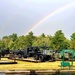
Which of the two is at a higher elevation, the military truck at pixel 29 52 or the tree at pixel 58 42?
the tree at pixel 58 42

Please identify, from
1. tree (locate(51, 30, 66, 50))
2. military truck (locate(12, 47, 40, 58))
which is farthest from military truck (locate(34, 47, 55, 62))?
tree (locate(51, 30, 66, 50))

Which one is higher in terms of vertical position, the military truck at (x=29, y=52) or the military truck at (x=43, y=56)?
the military truck at (x=29, y=52)

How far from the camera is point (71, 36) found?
8100 cm

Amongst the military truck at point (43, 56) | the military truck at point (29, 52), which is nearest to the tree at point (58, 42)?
the military truck at point (29, 52)

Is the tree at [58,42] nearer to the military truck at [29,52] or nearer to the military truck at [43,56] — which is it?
the military truck at [29,52]

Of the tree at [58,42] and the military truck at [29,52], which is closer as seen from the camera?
the military truck at [29,52]

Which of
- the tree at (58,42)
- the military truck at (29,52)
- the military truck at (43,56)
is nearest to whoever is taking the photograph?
the military truck at (43,56)

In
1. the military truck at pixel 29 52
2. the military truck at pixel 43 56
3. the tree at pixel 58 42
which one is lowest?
the military truck at pixel 43 56

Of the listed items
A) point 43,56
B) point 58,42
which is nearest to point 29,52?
point 43,56

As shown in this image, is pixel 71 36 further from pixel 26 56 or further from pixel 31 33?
pixel 26 56

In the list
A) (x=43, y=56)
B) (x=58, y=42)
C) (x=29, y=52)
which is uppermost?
(x=58, y=42)

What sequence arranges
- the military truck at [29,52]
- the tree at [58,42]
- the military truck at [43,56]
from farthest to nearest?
the tree at [58,42]
the military truck at [29,52]
the military truck at [43,56]

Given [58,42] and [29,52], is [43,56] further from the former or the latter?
[58,42]

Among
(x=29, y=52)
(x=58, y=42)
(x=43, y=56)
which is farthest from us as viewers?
(x=58, y=42)
